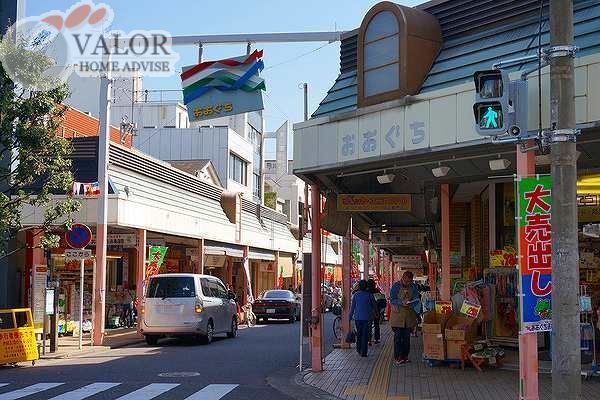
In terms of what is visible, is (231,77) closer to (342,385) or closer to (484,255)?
(342,385)

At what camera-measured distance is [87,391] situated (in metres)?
11.6

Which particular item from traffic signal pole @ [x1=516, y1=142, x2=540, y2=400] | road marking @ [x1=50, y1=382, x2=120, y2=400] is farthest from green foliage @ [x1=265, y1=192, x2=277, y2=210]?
traffic signal pole @ [x1=516, y1=142, x2=540, y2=400]

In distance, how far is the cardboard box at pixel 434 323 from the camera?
13820mm

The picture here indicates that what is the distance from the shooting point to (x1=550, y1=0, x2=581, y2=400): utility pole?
22.5 ft

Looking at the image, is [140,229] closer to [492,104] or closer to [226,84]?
[226,84]

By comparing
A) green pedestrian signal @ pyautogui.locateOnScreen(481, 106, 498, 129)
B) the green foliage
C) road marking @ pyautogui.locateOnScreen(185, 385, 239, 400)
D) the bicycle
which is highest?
the green foliage

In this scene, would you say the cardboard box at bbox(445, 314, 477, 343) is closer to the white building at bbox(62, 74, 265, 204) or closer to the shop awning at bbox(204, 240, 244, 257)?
the shop awning at bbox(204, 240, 244, 257)

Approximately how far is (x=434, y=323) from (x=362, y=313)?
2.19 metres

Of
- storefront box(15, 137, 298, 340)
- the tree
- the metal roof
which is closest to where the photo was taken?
the metal roof

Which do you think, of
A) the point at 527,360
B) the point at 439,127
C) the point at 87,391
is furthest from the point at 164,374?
the point at 527,360

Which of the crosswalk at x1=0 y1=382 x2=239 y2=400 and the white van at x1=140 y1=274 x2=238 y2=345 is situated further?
the white van at x1=140 y1=274 x2=238 y2=345

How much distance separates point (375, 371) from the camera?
14.0 meters

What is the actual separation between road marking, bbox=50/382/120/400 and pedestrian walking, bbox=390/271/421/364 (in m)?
5.47

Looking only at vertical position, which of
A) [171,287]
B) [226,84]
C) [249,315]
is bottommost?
[249,315]
